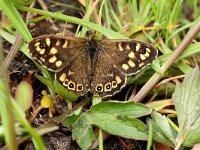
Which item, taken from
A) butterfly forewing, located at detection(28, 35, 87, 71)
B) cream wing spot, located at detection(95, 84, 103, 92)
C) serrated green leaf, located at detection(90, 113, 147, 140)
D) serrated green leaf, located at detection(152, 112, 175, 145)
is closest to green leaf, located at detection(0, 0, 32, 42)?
butterfly forewing, located at detection(28, 35, 87, 71)

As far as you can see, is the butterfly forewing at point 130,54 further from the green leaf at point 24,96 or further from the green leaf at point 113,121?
→ the green leaf at point 24,96

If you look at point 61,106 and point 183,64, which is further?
point 183,64

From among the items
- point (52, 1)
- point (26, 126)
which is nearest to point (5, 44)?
point (52, 1)

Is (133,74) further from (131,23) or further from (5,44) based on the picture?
(5,44)

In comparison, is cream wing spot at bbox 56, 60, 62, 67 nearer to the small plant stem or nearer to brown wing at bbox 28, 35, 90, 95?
brown wing at bbox 28, 35, 90, 95

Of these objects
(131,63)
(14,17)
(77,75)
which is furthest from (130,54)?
(14,17)

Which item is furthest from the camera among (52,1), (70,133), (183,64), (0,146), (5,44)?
(52,1)
